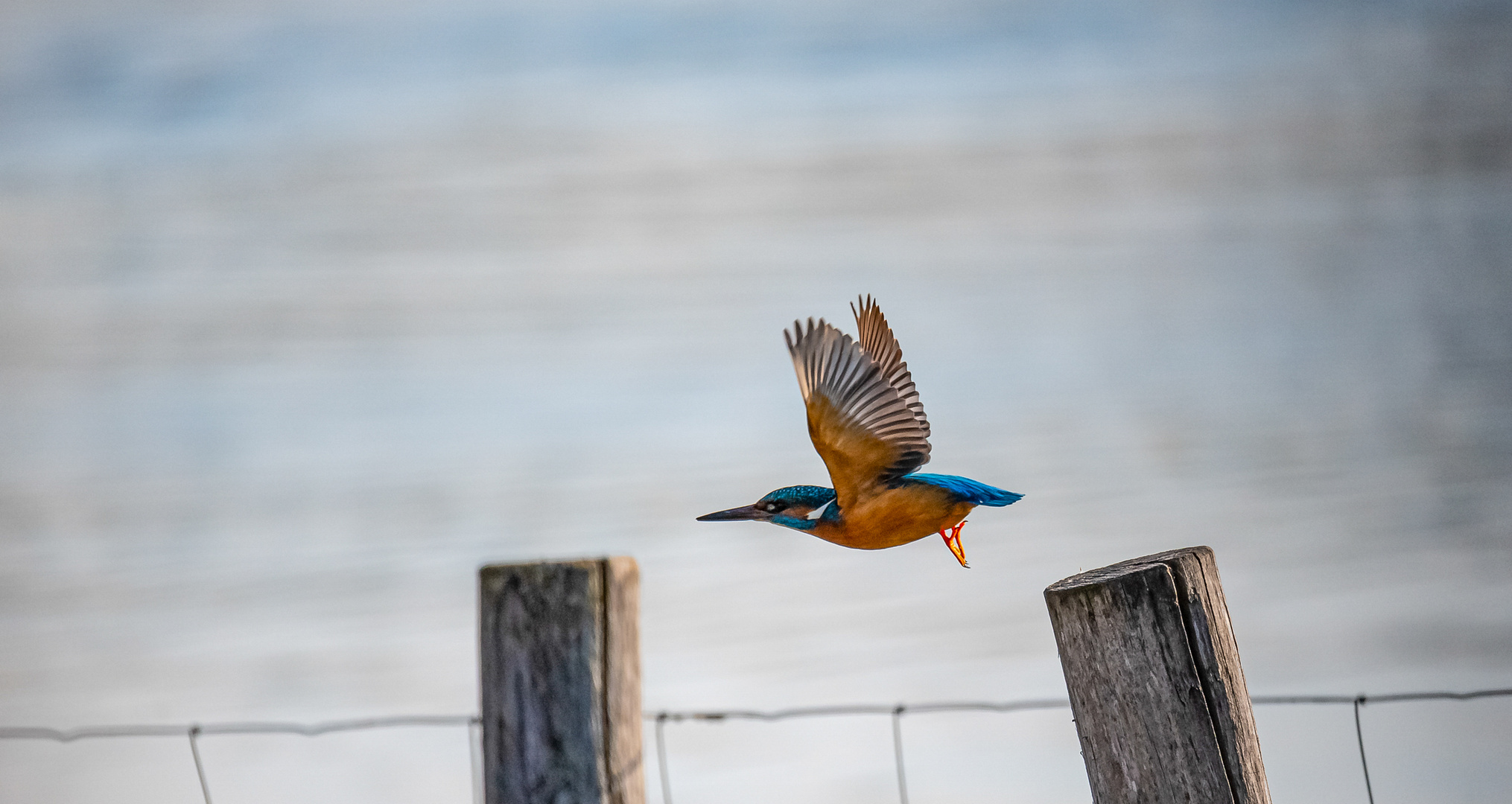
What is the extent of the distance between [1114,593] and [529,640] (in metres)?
1.01

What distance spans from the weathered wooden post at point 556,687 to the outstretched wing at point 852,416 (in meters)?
0.64

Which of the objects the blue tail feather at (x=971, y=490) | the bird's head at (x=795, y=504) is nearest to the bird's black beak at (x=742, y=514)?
the bird's head at (x=795, y=504)

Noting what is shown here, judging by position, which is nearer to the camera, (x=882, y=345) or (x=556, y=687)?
(x=556, y=687)

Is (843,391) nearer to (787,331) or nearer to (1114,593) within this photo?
(787,331)

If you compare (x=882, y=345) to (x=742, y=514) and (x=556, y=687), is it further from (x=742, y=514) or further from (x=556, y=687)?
(x=556, y=687)

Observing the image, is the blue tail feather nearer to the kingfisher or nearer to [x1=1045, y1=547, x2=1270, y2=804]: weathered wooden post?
the kingfisher

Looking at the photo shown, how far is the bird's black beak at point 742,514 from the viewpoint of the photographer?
260 centimetres

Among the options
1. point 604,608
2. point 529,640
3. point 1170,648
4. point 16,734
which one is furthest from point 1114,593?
point 16,734

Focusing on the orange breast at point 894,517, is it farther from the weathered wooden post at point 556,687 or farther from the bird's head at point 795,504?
the weathered wooden post at point 556,687

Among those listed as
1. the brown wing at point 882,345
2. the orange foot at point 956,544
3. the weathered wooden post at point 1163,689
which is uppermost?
the brown wing at point 882,345

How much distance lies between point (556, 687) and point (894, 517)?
841 mm

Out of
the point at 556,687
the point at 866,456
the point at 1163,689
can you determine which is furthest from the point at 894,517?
the point at 556,687

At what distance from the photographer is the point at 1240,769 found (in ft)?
6.35

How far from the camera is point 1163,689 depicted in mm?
1944
